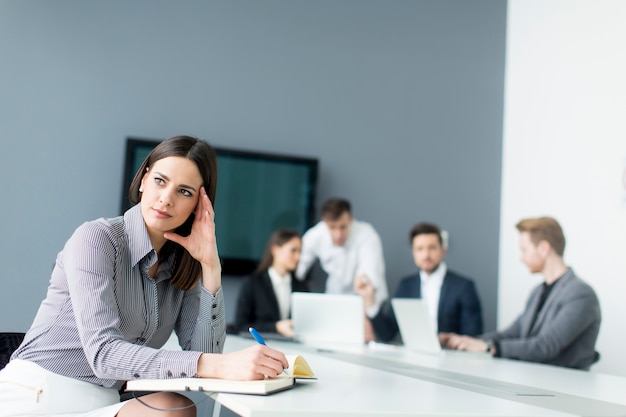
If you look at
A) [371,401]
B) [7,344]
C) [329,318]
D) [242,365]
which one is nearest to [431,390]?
[371,401]

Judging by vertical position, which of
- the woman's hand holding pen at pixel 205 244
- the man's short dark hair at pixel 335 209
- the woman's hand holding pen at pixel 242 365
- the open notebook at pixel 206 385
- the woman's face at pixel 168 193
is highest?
the man's short dark hair at pixel 335 209

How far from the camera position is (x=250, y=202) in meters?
5.43

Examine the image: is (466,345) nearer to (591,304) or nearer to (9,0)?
(591,304)

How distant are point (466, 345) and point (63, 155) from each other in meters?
2.96

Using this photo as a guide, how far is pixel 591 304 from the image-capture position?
3.73 metres

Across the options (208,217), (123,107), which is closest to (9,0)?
(123,107)

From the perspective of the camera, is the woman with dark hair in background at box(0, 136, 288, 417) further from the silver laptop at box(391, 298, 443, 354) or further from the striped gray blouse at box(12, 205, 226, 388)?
the silver laptop at box(391, 298, 443, 354)

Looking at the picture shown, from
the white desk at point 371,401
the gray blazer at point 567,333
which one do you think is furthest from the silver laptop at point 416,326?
the white desk at point 371,401

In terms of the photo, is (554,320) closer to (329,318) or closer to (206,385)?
(329,318)

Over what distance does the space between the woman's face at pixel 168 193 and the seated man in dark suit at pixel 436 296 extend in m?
2.88

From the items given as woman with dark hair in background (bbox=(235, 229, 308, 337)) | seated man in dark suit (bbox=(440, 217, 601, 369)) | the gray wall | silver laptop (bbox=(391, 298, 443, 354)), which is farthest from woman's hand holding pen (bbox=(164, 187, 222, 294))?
woman with dark hair in background (bbox=(235, 229, 308, 337))

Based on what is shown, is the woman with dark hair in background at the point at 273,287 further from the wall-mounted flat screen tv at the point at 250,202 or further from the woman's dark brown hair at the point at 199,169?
the woman's dark brown hair at the point at 199,169

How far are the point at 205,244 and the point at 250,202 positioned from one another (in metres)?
3.29

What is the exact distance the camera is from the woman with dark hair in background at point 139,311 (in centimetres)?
171
